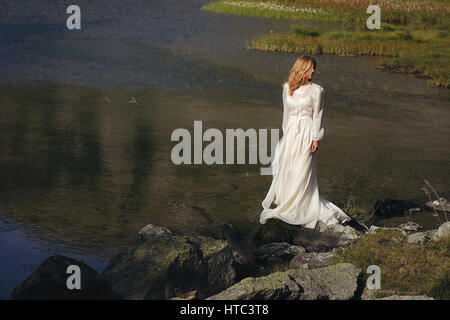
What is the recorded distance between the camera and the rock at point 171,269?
7.22m

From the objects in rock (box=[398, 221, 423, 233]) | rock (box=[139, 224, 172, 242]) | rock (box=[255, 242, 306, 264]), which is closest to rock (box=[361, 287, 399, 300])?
rock (box=[255, 242, 306, 264])

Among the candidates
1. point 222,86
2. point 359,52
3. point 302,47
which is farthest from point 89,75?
point 359,52

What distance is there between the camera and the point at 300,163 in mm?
9547

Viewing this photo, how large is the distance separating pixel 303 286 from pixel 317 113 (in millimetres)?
2926

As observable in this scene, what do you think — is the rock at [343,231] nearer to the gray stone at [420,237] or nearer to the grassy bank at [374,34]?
the gray stone at [420,237]

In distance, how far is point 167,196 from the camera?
11.0m

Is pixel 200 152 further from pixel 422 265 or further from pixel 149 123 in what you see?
pixel 422 265

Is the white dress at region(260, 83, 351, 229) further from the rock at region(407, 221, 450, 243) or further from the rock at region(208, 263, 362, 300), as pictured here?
the rock at region(208, 263, 362, 300)

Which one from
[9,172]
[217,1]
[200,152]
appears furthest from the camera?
[217,1]

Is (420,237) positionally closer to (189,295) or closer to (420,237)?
(420,237)

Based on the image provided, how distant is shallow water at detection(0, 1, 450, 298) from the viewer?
988cm

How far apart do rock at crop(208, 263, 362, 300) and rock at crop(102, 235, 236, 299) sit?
0.72 meters

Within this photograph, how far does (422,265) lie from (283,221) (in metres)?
2.37

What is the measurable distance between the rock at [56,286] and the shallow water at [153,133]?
0.39 metres
